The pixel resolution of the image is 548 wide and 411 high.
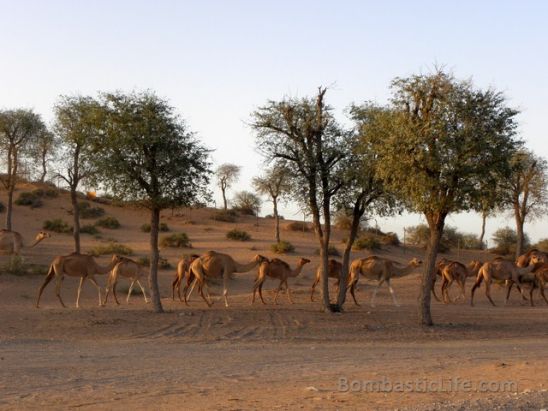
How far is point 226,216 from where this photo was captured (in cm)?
6725

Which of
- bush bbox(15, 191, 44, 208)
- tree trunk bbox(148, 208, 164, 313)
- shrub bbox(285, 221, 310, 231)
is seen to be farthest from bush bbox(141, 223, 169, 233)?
tree trunk bbox(148, 208, 164, 313)

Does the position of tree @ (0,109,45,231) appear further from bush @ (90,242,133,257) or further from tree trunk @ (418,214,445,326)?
tree trunk @ (418,214,445,326)

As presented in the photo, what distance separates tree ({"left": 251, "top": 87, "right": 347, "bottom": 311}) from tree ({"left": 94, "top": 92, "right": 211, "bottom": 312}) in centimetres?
241

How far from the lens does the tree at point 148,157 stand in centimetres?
2364

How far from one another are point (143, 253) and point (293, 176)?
21647mm

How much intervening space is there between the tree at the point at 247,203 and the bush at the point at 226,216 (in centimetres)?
539

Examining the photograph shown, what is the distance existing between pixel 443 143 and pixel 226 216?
46.5 meters

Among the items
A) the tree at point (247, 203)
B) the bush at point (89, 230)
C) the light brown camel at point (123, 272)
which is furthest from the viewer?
the tree at point (247, 203)

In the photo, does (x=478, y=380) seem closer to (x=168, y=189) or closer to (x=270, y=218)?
(x=168, y=189)

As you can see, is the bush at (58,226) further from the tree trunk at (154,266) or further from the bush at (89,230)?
the tree trunk at (154,266)

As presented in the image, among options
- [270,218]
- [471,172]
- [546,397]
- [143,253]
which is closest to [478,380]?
[546,397]

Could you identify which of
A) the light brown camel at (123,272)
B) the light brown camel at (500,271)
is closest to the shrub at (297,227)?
the light brown camel at (500,271)

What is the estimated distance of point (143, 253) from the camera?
4525 centimetres

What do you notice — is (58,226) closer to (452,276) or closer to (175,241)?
(175,241)
